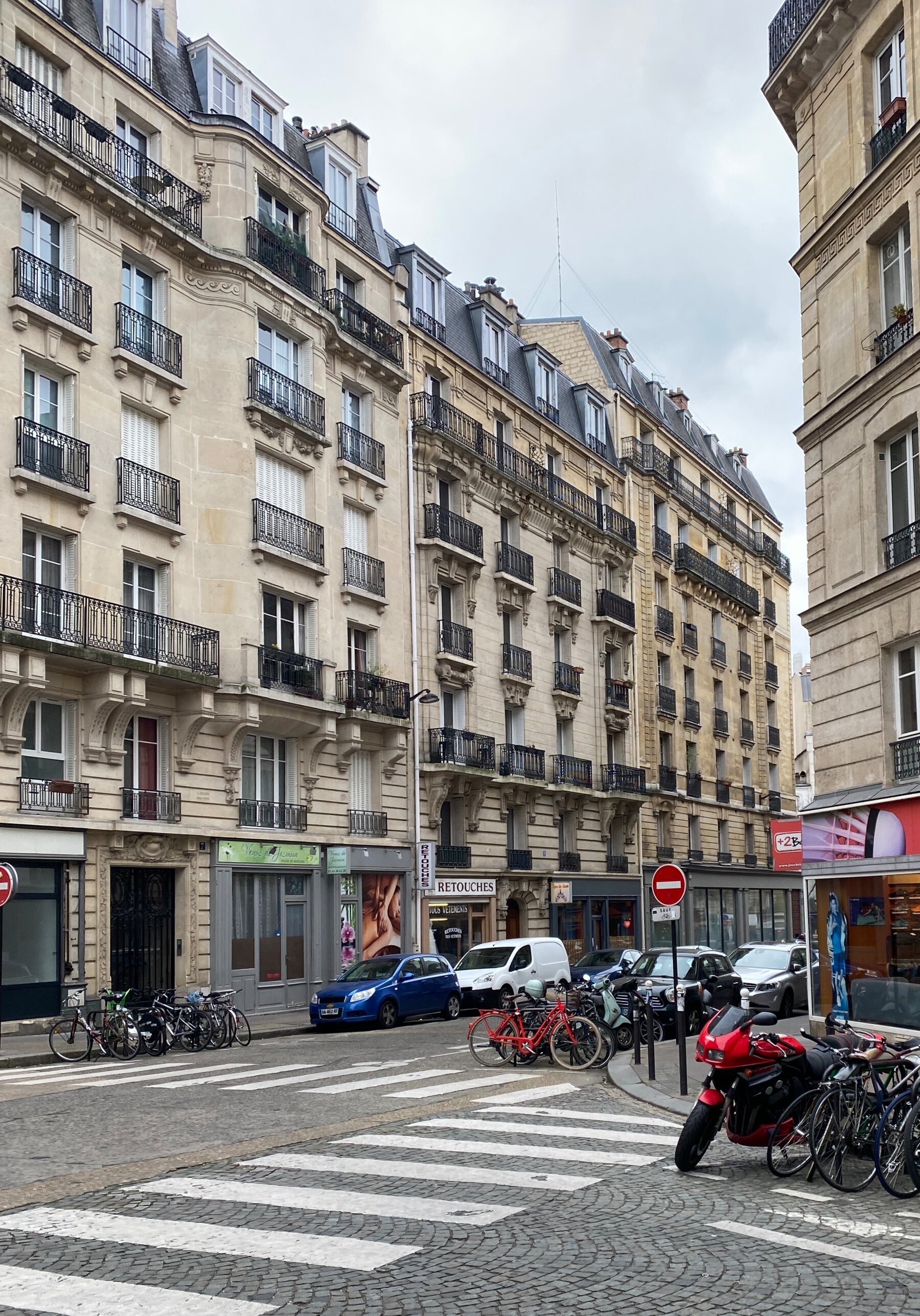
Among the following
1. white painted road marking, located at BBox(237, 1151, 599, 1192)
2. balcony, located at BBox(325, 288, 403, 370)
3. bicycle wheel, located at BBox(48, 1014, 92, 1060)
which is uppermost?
balcony, located at BBox(325, 288, 403, 370)

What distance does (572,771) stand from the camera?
1684 inches

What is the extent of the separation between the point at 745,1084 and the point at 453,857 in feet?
89.6

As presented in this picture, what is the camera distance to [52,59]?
2573 cm

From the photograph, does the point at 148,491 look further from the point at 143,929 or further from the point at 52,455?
the point at 143,929

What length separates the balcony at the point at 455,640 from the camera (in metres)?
36.5

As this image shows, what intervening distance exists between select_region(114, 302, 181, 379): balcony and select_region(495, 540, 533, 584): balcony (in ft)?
44.6

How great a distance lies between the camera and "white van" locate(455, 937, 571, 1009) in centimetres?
2806

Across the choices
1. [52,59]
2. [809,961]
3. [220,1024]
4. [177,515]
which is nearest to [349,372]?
[177,515]

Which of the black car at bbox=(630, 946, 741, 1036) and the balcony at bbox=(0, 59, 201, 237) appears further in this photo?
the balcony at bbox=(0, 59, 201, 237)

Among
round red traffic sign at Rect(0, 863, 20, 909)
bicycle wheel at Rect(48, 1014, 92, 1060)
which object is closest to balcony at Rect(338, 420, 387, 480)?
round red traffic sign at Rect(0, 863, 20, 909)

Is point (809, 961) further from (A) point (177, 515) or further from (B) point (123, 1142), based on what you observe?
(A) point (177, 515)

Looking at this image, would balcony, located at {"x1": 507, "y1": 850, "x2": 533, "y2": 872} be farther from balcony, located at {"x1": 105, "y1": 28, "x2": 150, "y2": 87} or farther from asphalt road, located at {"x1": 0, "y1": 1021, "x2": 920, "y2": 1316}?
asphalt road, located at {"x1": 0, "y1": 1021, "x2": 920, "y2": 1316}

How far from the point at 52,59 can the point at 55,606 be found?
10.3 metres

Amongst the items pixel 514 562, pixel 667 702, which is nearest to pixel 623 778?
pixel 667 702
